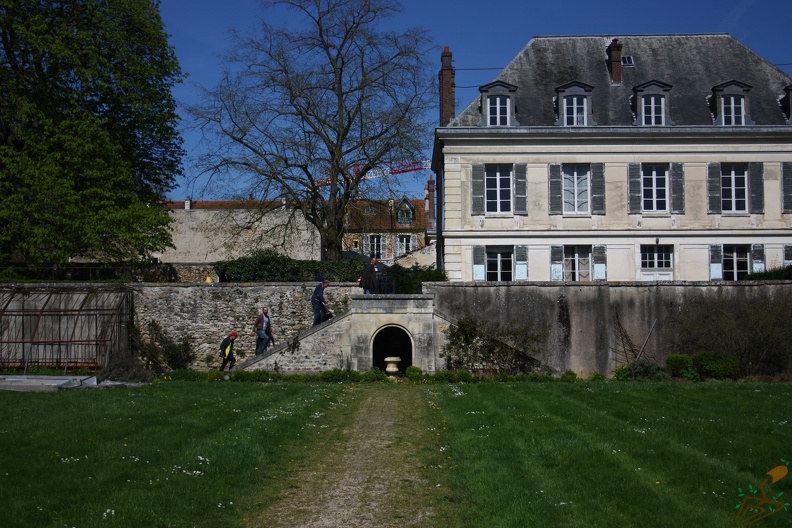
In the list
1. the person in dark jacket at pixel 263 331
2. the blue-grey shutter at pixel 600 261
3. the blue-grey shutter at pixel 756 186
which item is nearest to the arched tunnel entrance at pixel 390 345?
the person in dark jacket at pixel 263 331

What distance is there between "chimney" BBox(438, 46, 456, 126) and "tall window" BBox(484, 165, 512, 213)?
2541 mm

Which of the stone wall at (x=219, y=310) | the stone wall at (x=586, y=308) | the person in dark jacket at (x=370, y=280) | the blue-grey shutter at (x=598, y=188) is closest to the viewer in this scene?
the stone wall at (x=586, y=308)

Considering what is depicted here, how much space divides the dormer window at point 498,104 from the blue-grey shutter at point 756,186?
27.7 feet

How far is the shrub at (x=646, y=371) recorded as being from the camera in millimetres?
20578

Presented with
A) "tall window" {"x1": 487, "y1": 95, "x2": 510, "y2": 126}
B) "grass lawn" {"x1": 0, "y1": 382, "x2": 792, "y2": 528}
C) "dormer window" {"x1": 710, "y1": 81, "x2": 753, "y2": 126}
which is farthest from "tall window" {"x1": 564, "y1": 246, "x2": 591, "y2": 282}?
"grass lawn" {"x1": 0, "y1": 382, "x2": 792, "y2": 528}

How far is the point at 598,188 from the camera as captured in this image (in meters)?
27.8

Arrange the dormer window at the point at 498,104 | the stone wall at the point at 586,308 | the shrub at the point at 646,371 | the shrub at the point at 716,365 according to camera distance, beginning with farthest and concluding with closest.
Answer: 1. the dormer window at the point at 498,104
2. the stone wall at the point at 586,308
3. the shrub at the point at 716,365
4. the shrub at the point at 646,371

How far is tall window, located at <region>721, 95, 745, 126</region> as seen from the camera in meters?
28.1

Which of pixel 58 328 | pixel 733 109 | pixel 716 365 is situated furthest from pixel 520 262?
pixel 58 328

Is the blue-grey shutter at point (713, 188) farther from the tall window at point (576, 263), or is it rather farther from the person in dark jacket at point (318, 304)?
the person in dark jacket at point (318, 304)

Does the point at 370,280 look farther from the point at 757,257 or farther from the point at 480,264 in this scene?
the point at 757,257

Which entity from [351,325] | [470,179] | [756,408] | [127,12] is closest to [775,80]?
[470,179]

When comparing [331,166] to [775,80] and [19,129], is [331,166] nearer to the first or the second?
[19,129]

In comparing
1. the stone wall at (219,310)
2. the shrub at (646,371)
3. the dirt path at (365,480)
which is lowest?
the dirt path at (365,480)
